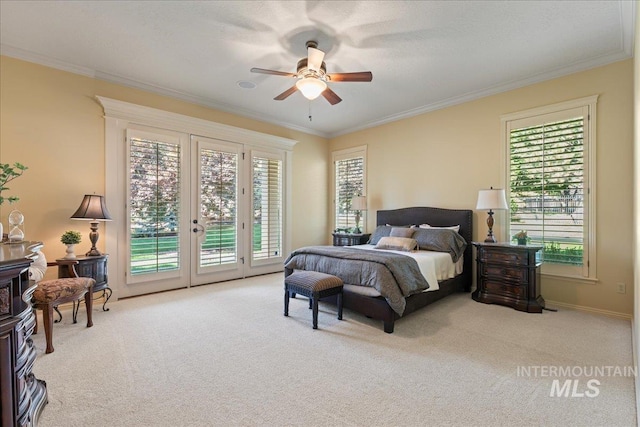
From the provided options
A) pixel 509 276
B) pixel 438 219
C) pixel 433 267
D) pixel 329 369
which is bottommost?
pixel 329 369

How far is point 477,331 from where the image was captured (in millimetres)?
3041

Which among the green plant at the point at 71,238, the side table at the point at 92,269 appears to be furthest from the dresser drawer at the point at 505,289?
the green plant at the point at 71,238

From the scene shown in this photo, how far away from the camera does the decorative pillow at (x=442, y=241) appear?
4.21 meters

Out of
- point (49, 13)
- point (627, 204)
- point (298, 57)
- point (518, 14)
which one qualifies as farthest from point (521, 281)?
point (49, 13)

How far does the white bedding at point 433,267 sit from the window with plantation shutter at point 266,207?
268 cm

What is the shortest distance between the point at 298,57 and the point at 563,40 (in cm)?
285

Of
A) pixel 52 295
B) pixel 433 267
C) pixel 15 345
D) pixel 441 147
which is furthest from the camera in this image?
pixel 441 147

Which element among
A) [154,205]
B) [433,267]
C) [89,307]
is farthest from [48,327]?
[433,267]

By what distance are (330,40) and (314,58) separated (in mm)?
347

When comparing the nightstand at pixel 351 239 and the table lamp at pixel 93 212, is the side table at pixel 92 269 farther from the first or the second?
the nightstand at pixel 351 239

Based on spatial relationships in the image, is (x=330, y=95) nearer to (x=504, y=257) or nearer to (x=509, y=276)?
(x=504, y=257)

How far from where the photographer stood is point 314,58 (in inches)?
118

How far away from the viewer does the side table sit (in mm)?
3388

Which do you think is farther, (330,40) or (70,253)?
(70,253)
